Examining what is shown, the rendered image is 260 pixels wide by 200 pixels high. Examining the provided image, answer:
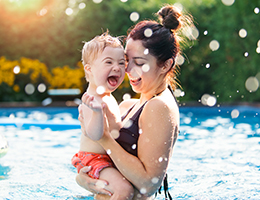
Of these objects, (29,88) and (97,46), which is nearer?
(97,46)

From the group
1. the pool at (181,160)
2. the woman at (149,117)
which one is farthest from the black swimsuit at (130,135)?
the pool at (181,160)

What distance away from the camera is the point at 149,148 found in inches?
92.7

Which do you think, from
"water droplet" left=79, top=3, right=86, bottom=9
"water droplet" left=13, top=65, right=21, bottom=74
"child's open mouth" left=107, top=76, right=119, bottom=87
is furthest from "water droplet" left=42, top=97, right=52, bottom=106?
"child's open mouth" left=107, top=76, right=119, bottom=87

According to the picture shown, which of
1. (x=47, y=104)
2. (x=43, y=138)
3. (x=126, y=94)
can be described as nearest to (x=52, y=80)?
(x=47, y=104)

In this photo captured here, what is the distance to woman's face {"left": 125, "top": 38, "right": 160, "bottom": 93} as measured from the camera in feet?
8.22

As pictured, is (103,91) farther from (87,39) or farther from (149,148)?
(87,39)

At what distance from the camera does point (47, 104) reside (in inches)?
521

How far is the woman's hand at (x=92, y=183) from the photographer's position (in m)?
2.44

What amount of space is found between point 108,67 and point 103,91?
20 cm

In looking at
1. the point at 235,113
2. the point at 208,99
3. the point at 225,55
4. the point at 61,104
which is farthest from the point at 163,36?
the point at 208,99

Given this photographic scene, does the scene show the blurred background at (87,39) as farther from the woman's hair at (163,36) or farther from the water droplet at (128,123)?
the water droplet at (128,123)

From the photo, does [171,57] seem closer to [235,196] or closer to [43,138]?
[235,196]

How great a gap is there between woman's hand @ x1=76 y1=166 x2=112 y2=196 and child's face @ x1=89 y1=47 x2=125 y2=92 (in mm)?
662

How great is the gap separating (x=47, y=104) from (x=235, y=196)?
34.7 ft
